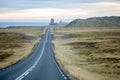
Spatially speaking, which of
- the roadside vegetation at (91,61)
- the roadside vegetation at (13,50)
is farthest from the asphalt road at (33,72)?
the roadside vegetation at (13,50)

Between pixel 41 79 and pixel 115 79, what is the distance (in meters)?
9.52

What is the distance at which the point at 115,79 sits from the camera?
3177cm

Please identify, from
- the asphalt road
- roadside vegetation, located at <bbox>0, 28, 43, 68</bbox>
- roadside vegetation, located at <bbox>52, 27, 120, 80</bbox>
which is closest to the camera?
the asphalt road

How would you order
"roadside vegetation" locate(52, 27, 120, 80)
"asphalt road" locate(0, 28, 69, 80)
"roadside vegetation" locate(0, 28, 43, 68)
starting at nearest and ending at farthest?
"asphalt road" locate(0, 28, 69, 80) < "roadside vegetation" locate(52, 27, 120, 80) < "roadside vegetation" locate(0, 28, 43, 68)

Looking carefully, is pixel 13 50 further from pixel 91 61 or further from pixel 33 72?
pixel 33 72

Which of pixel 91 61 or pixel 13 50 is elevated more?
pixel 91 61

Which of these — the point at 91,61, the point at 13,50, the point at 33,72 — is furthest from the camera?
the point at 13,50

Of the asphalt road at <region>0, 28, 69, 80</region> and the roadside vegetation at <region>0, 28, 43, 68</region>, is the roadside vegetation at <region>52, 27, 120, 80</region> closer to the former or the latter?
the asphalt road at <region>0, 28, 69, 80</region>

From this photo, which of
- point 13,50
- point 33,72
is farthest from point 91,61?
point 13,50

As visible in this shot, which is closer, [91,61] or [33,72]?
[33,72]

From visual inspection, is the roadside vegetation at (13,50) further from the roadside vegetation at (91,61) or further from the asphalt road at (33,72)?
the roadside vegetation at (91,61)

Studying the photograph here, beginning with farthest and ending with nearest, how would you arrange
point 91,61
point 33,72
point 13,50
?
point 13,50
point 91,61
point 33,72

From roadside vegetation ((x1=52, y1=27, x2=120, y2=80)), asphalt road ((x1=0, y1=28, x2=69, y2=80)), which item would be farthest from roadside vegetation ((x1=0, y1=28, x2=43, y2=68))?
roadside vegetation ((x1=52, y1=27, x2=120, y2=80))

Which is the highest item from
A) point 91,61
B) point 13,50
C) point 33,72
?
point 33,72
